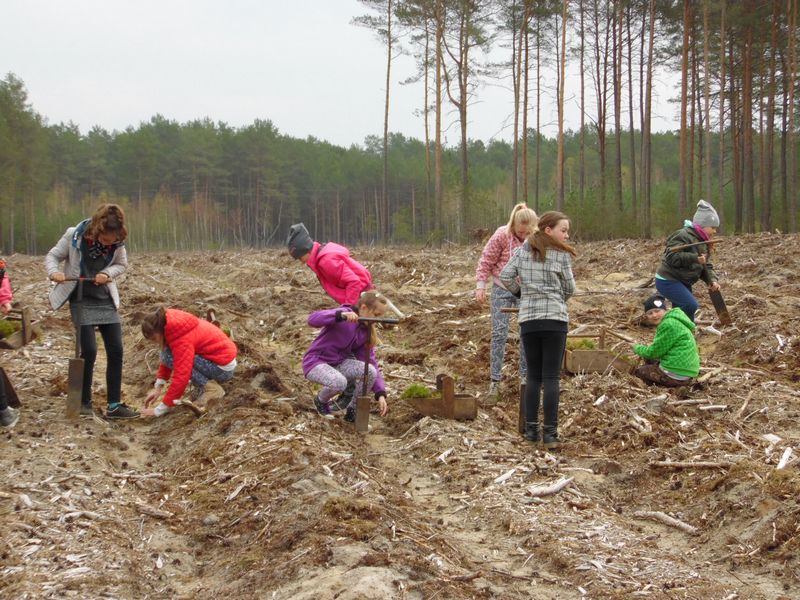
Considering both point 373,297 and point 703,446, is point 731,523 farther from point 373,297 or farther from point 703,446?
point 373,297

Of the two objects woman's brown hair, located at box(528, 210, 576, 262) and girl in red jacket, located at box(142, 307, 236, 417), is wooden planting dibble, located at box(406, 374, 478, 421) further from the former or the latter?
girl in red jacket, located at box(142, 307, 236, 417)

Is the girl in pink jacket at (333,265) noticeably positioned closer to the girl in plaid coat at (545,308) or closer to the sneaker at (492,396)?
the girl in plaid coat at (545,308)

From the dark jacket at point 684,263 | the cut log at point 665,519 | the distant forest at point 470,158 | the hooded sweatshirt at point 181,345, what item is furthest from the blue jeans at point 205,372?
the distant forest at point 470,158

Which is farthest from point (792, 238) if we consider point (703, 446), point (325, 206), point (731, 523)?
point (325, 206)

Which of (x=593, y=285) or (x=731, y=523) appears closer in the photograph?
(x=731, y=523)

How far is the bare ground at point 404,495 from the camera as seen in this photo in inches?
152

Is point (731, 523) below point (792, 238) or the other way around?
below

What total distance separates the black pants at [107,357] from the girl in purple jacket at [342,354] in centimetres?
162

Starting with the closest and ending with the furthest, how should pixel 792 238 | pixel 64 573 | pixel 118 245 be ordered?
pixel 64 573
pixel 118 245
pixel 792 238

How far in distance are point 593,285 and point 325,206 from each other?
62175mm

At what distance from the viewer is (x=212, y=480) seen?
5.28m

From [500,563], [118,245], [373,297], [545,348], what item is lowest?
[500,563]

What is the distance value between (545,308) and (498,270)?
1526 millimetres

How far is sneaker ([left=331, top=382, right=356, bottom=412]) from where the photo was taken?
706cm
